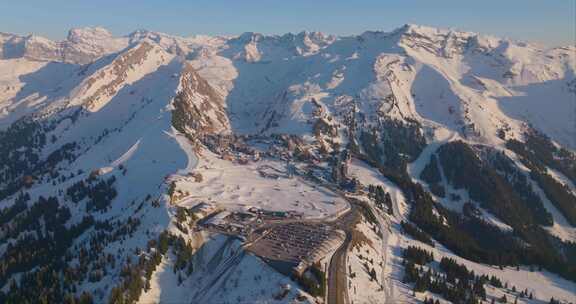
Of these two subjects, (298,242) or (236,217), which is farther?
(236,217)

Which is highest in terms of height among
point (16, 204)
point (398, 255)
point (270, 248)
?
point (270, 248)

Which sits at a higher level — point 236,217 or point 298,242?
point 298,242

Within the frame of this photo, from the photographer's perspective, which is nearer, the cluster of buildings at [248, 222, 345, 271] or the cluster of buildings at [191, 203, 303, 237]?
the cluster of buildings at [248, 222, 345, 271]

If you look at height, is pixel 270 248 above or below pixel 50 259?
above

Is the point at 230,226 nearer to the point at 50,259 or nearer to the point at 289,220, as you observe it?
the point at 289,220

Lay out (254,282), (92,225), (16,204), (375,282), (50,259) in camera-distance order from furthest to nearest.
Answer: (16,204), (92,225), (50,259), (375,282), (254,282)

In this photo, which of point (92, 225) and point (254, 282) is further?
point (92, 225)

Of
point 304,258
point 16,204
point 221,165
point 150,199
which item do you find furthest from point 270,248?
point 16,204

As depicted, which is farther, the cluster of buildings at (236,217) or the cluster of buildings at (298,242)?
the cluster of buildings at (236,217)

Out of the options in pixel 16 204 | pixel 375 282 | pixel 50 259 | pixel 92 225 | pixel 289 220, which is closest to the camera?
pixel 375 282
